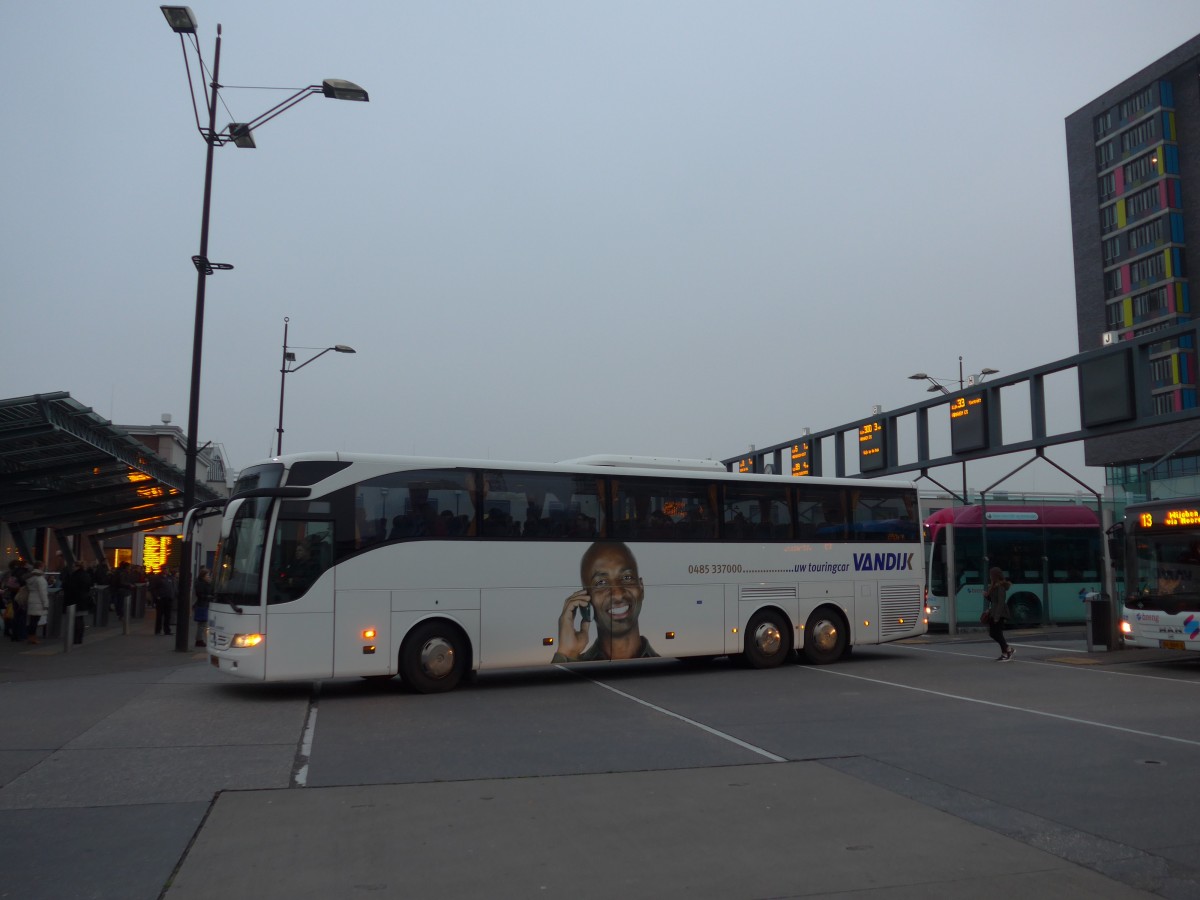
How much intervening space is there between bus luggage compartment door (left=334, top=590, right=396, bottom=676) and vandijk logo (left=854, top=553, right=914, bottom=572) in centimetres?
874

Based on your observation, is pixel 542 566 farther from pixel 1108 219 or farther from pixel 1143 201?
pixel 1108 219

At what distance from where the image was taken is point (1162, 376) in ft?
221

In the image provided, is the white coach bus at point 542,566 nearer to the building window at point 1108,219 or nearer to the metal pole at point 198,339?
the metal pole at point 198,339

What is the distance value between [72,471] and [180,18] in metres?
10.0

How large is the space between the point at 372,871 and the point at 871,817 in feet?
11.3

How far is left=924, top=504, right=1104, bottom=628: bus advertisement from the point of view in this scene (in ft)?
86.1

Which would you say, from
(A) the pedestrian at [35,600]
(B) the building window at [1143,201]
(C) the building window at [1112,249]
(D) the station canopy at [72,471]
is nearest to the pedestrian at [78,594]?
(A) the pedestrian at [35,600]

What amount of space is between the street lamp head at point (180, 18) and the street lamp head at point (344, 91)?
2.36 meters

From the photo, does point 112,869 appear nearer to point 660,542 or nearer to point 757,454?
point 660,542

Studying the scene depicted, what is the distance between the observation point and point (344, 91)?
17.8m

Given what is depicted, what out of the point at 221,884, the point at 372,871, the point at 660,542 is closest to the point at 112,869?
the point at 221,884

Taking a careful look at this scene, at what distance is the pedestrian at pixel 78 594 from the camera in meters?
20.5

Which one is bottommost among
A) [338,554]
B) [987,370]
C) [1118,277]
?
[338,554]

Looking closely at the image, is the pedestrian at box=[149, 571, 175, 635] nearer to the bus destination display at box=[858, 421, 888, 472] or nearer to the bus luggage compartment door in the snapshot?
the bus luggage compartment door
